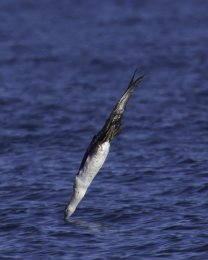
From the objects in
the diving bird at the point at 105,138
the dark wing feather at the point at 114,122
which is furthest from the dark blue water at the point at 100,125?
the dark wing feather at the point at 114,122

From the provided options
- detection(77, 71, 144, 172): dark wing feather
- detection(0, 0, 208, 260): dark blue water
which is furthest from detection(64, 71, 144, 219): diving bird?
detection(0, 0, 208, 260): dark blue water

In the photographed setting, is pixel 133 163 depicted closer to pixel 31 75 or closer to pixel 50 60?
pixel 31 75

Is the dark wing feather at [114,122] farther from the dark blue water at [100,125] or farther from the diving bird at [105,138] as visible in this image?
the dark blue water at [100,125]

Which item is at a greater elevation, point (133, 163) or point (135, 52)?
point (133, 163)

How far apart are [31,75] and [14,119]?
5408 mm

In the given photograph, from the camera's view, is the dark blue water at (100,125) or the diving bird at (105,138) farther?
the dark blue water at (100,125)

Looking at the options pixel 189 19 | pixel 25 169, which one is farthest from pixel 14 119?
pixel 189 19

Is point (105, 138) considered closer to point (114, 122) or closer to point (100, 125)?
point (114, 122)

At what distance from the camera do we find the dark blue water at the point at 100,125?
1482cm

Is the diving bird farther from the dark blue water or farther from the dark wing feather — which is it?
Answer: the dark blue water

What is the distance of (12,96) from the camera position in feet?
83.1

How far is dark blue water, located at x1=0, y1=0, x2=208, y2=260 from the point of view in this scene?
14.8m

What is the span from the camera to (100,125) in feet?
73.6

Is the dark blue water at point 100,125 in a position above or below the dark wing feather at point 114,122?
below
